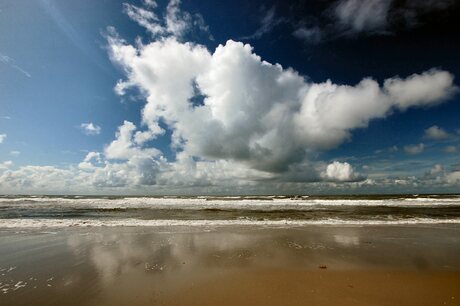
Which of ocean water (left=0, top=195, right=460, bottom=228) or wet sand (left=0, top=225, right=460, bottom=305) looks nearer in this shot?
wet sand (left=0, top=225, right=460, bottom=305)

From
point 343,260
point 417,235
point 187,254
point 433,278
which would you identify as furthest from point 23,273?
point 417,235

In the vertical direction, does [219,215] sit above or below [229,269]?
above

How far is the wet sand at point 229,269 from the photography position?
236 inches

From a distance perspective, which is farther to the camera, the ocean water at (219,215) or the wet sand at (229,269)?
the ocean water at (219,215)

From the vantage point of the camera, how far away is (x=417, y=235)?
1352 cm

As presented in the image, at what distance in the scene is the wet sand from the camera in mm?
6004

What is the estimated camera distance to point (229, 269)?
798 centimetres

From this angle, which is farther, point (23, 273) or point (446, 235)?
point (446, 235)

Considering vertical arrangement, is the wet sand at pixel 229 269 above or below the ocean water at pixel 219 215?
below

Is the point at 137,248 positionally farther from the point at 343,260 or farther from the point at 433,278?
the point at 433,278

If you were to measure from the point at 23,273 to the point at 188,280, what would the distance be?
4988 millimetres

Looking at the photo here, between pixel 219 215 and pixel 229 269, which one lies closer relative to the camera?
pixel 229 269

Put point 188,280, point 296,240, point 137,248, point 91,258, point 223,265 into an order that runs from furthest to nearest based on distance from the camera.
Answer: point 296,240 < point 137,248 < point 91,258 < point 223,265 < point 188,280

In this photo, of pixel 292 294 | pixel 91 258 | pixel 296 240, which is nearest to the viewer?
pixel 292 294
